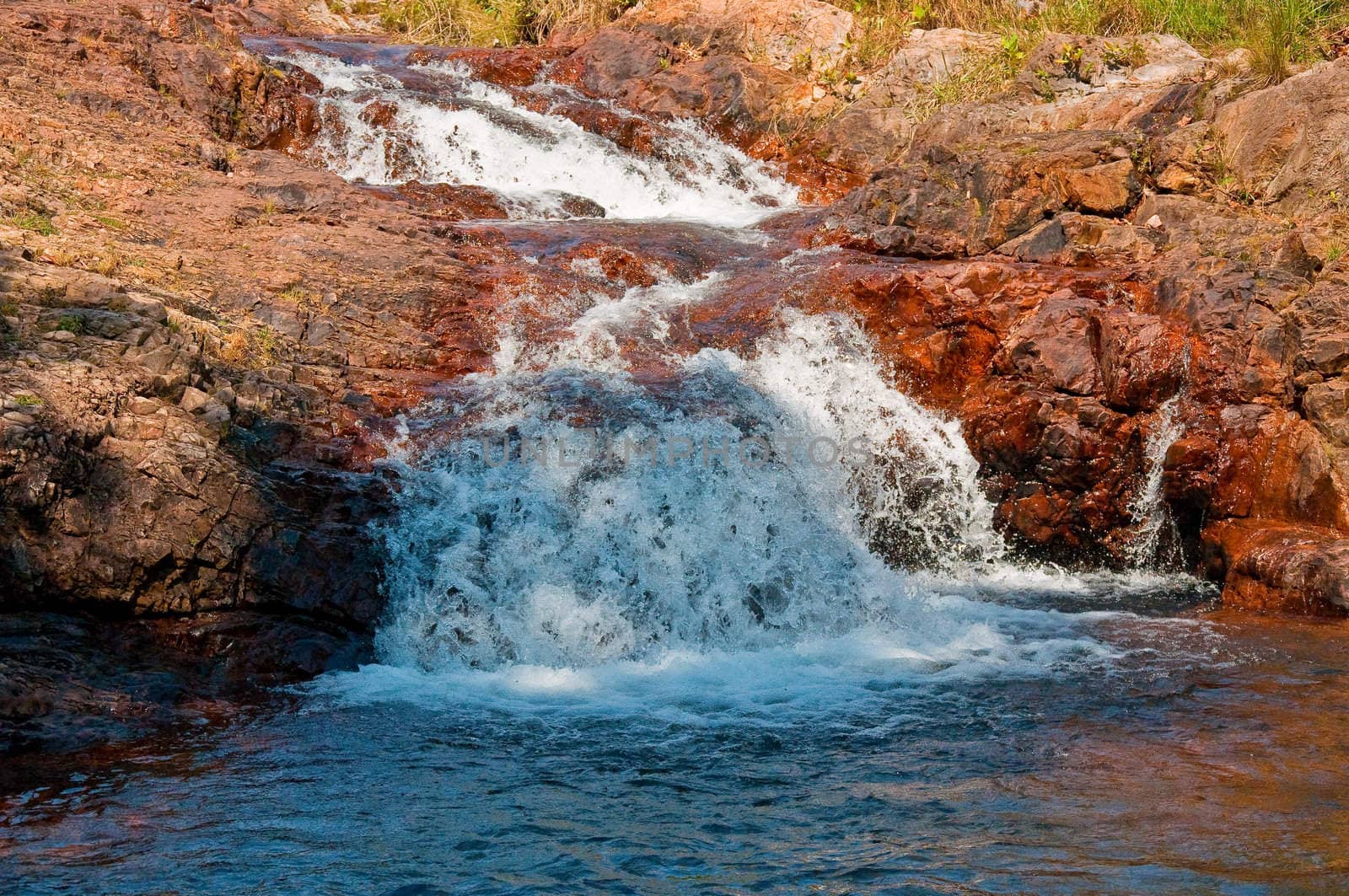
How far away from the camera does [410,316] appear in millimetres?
8383

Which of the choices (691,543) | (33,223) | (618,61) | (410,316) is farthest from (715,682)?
(618,61)

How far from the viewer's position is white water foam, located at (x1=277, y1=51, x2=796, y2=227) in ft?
39.2

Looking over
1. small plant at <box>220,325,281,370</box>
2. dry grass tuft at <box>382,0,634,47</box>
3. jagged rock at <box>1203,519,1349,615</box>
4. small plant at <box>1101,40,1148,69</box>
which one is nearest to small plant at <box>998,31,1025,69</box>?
small plant at <box>1101,40,1148,69</box>

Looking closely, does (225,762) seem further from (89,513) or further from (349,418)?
(349,418)

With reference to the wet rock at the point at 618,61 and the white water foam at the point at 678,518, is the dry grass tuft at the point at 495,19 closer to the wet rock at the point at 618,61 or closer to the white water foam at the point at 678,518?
the wet rock at the point at 618,61

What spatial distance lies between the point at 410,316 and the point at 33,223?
2485 millimetres

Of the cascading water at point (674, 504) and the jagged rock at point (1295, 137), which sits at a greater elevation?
the jagged rock at point (1295, 137)

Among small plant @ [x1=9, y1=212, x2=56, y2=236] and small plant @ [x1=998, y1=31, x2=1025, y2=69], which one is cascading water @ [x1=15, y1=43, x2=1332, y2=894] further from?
small plant @ [x1=998, y1=31, x2=1025, y2=69]

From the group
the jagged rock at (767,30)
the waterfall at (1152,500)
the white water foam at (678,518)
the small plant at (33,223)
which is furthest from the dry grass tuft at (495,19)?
the waterfall at (1152,500)

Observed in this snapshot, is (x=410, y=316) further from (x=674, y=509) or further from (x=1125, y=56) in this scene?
(x=1125, y=56)

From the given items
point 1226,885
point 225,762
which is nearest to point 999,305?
point 1226,885

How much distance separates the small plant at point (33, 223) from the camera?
23.9ft

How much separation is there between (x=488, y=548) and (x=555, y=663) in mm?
878

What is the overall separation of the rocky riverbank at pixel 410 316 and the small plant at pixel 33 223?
0.03 meters
